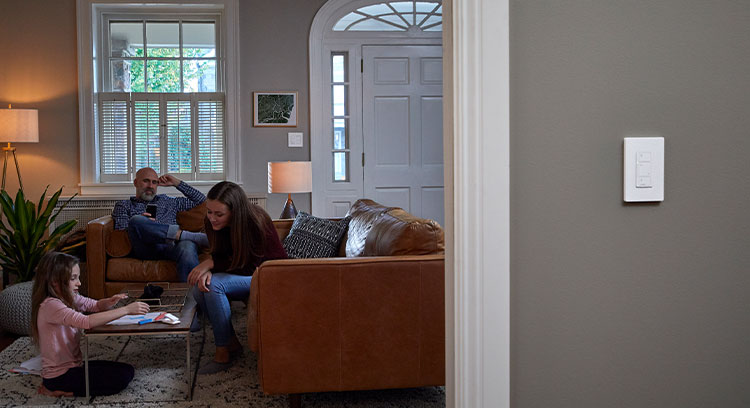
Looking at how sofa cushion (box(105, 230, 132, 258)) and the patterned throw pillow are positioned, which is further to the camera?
sofa cushion (box(105, 230, 132, 258))

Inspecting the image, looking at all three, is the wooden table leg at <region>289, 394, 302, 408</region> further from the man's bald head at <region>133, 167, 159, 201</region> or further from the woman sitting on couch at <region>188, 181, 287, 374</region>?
the man's bald head at <region>133, 167, 159, 201</region>

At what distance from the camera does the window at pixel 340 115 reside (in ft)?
20.4

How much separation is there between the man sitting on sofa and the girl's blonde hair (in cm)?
165

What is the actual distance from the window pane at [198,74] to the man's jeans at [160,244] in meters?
1.78

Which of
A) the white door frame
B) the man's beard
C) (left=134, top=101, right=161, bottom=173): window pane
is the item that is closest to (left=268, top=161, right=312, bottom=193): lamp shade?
the man's beard

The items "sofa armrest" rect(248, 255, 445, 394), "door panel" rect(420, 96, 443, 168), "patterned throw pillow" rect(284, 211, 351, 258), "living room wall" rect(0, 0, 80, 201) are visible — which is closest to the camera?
"sofa armrest" rect(248, 255, 445, 394)

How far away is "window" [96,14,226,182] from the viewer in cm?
607

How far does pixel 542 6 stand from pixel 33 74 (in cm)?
583

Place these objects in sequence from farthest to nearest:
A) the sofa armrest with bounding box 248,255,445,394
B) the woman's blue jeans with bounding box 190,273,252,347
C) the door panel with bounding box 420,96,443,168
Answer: the door panel with bounding box 420,96,443,168 → the woman's blue jeans with bounding box 190,273,252,347 → the sofa armrest with bounding box 248,255,445,394

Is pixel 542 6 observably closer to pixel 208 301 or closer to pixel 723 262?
pixel 723 262

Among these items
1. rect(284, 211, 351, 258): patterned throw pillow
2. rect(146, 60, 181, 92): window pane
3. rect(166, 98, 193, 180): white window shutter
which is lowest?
rect(284, 211, 351, 258): patterned throw pillow

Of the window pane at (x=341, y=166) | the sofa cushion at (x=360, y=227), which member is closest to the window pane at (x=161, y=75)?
the window pane at (x=341, y=166)

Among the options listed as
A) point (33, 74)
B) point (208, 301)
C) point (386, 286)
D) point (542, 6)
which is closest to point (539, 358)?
point (542, 6)

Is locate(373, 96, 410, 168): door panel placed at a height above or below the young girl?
above
